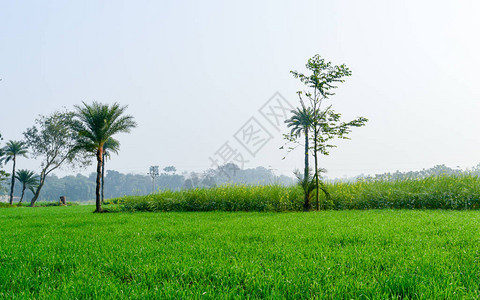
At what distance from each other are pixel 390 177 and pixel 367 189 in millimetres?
2769

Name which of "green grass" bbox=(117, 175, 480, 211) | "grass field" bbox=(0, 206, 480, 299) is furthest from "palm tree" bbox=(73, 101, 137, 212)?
"grass field" bbox=(0, 206, 480, 299)

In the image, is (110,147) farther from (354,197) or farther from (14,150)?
(354,197)

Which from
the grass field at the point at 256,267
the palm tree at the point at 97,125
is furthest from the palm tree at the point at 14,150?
the grass field at the point at 256,267

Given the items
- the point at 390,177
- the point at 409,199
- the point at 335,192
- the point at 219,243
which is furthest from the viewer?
the point at 390,177

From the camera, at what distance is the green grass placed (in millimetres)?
12414

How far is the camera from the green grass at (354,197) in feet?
40.7

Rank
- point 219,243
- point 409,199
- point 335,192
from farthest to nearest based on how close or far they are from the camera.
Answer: point 335,192, point 409,199, point 219,243

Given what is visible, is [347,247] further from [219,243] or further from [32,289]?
[32,289]

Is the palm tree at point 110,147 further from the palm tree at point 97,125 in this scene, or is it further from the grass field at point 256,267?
the grass field at point 256,267

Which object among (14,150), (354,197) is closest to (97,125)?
(354,197)

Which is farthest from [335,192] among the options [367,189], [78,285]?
[78,285]

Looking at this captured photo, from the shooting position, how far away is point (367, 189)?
1402cm

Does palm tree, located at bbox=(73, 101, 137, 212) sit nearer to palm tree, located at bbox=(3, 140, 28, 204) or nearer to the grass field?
the grass field

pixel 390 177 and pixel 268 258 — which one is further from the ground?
pixel 390 177
